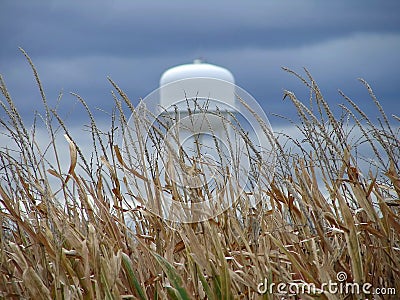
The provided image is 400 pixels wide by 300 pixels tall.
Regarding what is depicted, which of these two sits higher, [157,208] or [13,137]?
[13,137]

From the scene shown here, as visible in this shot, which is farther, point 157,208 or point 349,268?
point 157,208

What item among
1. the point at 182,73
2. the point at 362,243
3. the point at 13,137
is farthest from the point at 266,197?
the point at 182,73

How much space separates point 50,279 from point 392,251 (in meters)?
1.12

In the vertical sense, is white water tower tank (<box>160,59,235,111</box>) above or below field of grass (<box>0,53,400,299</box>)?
above

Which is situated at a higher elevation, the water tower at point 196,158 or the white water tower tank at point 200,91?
the white water tower tank at point 200,91

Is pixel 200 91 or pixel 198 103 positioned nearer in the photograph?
pixel 198 103

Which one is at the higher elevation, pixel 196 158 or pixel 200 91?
pixel 200 91

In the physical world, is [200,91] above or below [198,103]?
above

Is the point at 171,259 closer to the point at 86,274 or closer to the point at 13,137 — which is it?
the point at 86,274

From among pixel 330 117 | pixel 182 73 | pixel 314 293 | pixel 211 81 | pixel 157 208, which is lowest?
pixel 314 293

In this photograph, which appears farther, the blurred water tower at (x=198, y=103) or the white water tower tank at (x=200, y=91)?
the white water tower tank at (x=200, y=91)

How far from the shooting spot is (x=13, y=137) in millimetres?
2109

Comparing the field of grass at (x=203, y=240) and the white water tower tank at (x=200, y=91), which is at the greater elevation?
the white water tower tank at (x=200, y=91)

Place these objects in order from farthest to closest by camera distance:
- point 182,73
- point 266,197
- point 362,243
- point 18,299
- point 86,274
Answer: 1. point 182,73
2. point 266,197
3. point 362,243
4. point 18,299
5. point 86,274
